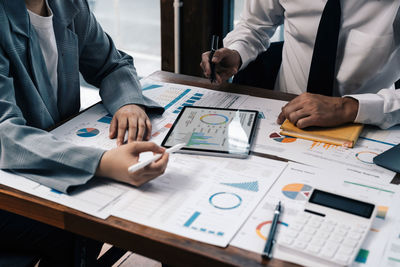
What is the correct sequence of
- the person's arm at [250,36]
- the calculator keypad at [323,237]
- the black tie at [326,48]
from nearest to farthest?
the calculator keypad at [323,237] → the black tie at [326,48] → the person's arm at [250,36]

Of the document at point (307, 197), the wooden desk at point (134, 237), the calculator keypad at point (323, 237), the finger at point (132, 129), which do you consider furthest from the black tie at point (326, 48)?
the wooden desk at point (134, 237)

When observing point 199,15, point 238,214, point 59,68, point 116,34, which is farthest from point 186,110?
point 116,34

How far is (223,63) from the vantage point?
5.05 ft

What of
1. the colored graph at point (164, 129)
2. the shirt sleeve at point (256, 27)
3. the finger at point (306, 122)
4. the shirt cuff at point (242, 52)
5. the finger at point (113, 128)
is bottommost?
the colored graph at point (164, 129)

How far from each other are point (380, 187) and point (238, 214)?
0.33m

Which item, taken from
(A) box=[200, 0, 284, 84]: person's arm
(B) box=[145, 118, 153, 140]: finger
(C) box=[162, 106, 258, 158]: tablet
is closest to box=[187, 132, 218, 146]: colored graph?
(C) box=[162, 106, 258, 158]: tablet

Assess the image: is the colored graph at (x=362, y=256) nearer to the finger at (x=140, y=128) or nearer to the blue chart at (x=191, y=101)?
the finger at (x=140, y=128)

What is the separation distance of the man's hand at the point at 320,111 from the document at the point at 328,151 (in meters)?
0.05

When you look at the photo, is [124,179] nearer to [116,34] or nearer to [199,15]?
[199,15]

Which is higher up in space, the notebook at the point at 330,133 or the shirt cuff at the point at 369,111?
the shirt cuff at the point at 369,111

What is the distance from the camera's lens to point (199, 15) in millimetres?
2473

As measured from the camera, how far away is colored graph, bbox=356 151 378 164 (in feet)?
3.44

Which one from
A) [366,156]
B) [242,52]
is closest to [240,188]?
[366,156]

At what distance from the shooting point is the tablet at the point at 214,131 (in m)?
1.07
